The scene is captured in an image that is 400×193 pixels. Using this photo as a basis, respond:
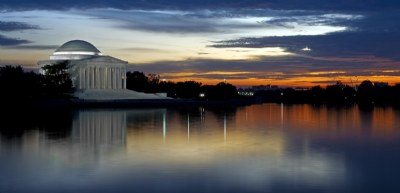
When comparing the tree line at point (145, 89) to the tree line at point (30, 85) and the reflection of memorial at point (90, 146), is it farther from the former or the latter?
the reflection of memorial at point (90, 146)

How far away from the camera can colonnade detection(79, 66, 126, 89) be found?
349ft

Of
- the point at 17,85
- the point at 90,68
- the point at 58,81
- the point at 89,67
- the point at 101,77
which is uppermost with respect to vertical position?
the point at 89,67

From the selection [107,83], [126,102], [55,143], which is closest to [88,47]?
[107,83]

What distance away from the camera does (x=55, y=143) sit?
27.0 meters

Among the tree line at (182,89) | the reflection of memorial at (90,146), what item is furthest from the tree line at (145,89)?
the reflection of memorial at (90,146)

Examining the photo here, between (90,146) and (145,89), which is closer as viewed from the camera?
(90,146)

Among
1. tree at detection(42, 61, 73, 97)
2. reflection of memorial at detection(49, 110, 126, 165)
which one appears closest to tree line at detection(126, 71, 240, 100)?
tree at detection(42, 61, 73, 97)

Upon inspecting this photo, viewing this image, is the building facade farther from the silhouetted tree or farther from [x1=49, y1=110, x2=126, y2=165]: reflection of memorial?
[x1=49, y1=110, x2=126, y2=165]: reflection of memorial

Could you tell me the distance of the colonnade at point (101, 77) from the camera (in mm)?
106438

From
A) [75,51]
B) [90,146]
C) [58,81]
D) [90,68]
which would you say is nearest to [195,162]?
[90,146]

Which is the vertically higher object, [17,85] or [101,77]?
[101,77]

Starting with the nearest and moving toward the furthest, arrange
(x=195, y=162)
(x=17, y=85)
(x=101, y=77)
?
(x=195, y=162), (x=17, y=85), (x=101, y=77)

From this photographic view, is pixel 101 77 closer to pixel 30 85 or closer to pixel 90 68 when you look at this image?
pixel 90 68

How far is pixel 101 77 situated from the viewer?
10869 cm
